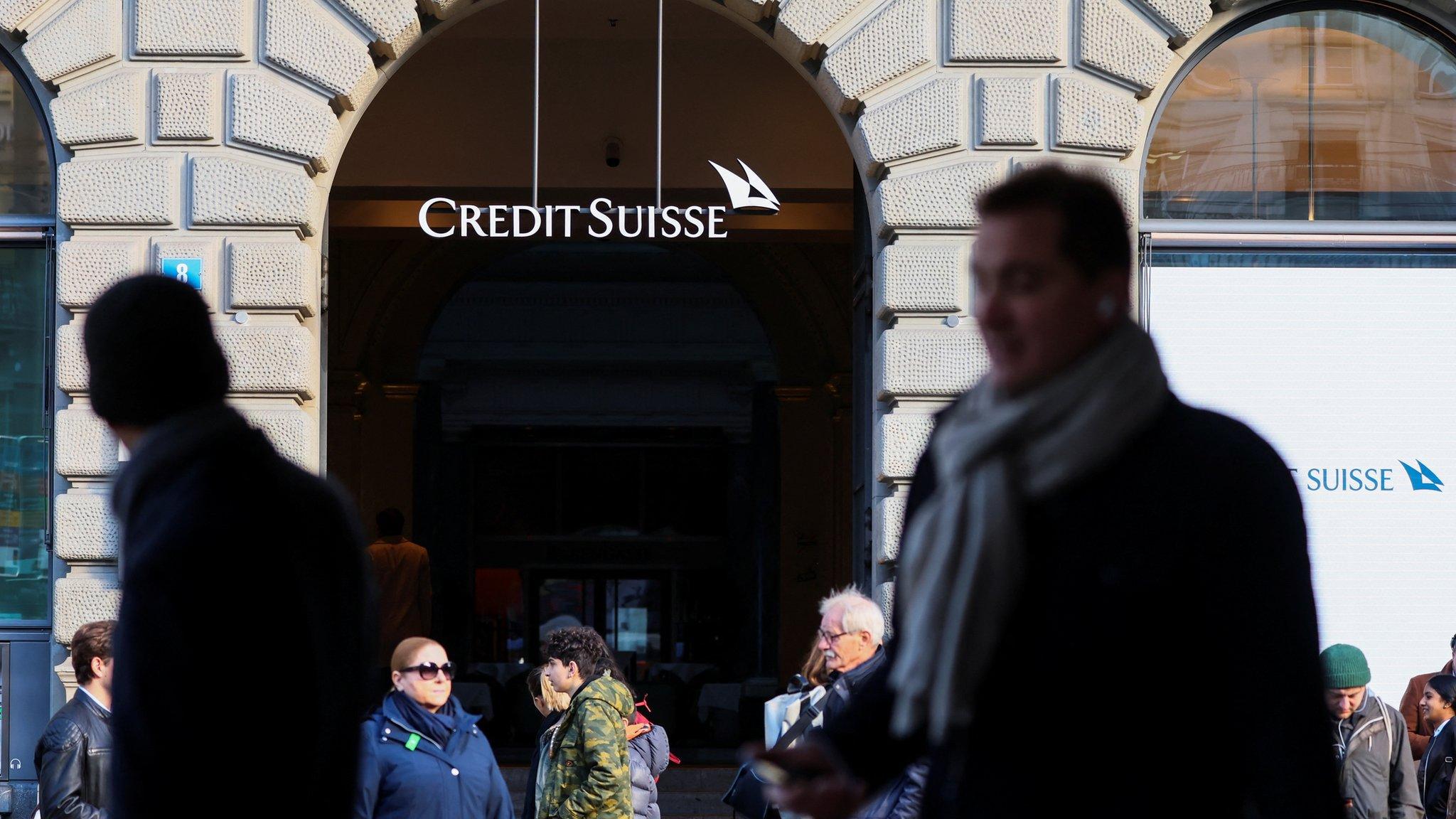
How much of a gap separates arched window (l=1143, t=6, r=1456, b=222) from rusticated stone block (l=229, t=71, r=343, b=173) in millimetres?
4121

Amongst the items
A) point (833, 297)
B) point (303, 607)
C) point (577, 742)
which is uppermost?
point (833, 297)

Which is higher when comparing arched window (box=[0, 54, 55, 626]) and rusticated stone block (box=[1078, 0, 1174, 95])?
rusticated stone block (box=[1078, 0, 1174, 95])

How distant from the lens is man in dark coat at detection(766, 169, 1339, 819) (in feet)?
6.65

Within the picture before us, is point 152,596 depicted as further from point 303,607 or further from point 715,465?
point 715,465

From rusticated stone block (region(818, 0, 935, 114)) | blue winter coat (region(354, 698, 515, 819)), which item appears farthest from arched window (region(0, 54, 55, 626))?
rusticated stone block (region(818, 0, 935, 114))

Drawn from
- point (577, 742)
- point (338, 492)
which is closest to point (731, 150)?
point (577, 742)

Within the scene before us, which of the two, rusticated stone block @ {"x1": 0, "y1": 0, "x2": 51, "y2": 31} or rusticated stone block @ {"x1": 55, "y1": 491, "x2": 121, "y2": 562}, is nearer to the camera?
rusticated stone block @ {"x1": 55, "y1": 491, "x2": 121, "y2": 562}

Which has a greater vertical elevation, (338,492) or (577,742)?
A: (338,492)

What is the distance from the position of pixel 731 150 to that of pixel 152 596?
990 cm

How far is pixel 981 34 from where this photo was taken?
28.3 ft

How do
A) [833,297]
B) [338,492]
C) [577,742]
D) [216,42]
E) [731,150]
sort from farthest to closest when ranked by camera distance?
[833,297] → [731,150] → [216,42] → [577,742] → [338,492]

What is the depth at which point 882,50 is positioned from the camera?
28.5 ft

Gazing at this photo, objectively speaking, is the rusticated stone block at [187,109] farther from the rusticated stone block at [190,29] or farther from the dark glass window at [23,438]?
the dark glass window at [23,438]

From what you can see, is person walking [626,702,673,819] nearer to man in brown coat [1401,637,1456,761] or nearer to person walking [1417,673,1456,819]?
person walking [1417,673,1456,819]
